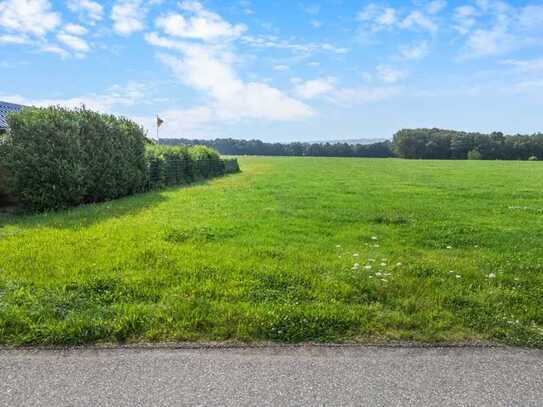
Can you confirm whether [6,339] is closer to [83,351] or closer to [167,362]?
[83,351]

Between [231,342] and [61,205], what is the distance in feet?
29.2

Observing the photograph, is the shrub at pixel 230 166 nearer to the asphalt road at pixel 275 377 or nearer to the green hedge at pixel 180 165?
the green hedge at pixel 180 165

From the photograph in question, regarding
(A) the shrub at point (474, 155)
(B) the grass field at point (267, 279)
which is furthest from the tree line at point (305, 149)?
(B) the grass field at point (267, 279)

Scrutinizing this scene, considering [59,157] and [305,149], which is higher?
[305,149]

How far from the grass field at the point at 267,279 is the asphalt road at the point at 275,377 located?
268 millimetres

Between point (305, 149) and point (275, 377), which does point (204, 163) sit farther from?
point (305, 149)

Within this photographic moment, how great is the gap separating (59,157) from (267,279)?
26.5 feet

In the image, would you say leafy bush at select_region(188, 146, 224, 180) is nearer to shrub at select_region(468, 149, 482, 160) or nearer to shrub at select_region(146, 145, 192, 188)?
shrub at select_region(146, 145, 192, 188)

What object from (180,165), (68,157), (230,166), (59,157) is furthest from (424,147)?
(59,157)

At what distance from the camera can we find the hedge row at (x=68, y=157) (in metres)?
9.74

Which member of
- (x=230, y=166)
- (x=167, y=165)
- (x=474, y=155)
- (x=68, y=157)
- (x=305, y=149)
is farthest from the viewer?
(x=305, y=149)

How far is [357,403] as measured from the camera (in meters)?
2.43

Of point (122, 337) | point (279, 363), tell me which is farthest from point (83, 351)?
point (279, 363)

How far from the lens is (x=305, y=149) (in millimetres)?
103000
